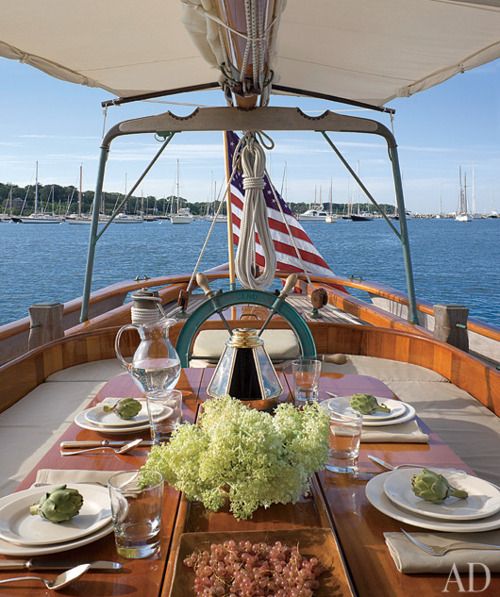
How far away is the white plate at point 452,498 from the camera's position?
39.0 inches

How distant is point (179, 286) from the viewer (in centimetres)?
555

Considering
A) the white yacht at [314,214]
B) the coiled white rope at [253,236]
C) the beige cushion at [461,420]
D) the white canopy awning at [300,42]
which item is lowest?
the beige cushion at [461,420]

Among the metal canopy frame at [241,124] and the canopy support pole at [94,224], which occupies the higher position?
the metal canopy frame at [241,124]

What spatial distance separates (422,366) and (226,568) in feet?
7.22

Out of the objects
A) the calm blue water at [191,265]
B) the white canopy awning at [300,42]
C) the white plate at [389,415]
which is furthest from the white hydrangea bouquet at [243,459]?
the calm blue water at [191,265]

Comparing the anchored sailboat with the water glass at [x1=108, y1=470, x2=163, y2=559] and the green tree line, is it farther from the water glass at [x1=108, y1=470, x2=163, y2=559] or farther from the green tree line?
the water glass at [x1=108, y1=470, x2=163, y2=559]

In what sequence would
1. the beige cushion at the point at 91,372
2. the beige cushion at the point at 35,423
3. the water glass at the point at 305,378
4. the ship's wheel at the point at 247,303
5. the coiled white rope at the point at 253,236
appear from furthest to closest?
the beige cushion at the point at 91,372
the coiled white rope at the point at 253,236
the ship's wheel at the point at 247,303
the beige cushion at the point at 35,423
the water glass at the point at 305,378

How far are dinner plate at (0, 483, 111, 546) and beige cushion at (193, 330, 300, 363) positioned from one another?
1.47 metres

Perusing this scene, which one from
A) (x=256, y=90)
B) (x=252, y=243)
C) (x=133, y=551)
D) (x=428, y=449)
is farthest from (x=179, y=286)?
(x=133, y=551)

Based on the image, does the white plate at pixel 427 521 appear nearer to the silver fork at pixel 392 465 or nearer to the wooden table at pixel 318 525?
the wooden table at pixel 318 525

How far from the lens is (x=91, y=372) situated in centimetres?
274

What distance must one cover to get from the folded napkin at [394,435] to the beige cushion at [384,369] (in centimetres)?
120

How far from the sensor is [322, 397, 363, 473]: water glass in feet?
3.77

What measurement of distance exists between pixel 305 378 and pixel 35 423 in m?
1.05
